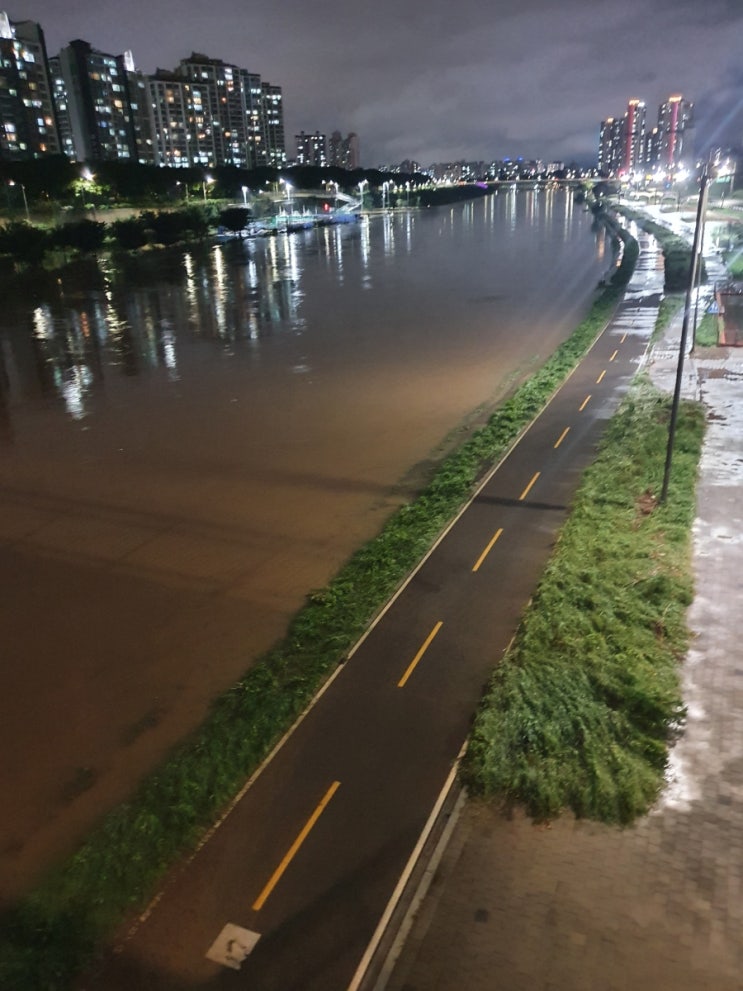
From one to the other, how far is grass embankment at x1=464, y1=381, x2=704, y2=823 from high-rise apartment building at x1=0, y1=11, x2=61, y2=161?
436ft

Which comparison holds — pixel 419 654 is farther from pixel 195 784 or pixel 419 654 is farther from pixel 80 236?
pixel 80 236

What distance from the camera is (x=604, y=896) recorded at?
23.0 ft

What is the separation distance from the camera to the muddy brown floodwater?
10.4 meters

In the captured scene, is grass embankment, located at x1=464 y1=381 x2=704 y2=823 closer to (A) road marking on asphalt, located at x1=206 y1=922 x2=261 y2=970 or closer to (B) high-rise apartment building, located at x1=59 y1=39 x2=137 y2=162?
(A) road marking on asphalt, located at x1=206 y1=922 x2=261 y2=970

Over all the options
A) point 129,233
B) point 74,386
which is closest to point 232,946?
point 74,386

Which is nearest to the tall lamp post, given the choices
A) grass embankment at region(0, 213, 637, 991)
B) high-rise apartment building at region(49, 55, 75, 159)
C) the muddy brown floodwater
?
the muddy brown floodwater

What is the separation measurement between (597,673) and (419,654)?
98.3 inches

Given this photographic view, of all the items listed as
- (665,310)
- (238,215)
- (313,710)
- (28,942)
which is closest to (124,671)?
(313,710)

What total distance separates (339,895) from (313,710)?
277 centimetres

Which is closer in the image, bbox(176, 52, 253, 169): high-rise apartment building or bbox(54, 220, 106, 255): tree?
bbox(54, 220, 106, 255): tree

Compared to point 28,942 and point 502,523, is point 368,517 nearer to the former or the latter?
point 502,523

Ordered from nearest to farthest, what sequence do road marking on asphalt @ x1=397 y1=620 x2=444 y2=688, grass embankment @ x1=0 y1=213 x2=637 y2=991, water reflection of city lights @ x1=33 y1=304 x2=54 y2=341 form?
grass embankment @ x1=0 y1=213 x2=637 y2=991, road marking on asphalt @ x1=397 y1=620 x2=444 y2=688, water reflection of city lights @ x1=33 y1=304 x2=54 y2=341

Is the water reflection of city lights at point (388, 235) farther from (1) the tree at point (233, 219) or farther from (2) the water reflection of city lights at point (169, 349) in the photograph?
(2) the water reflection of city lights at point (169, 349)

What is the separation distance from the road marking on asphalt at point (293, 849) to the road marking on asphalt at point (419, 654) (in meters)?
2.01
